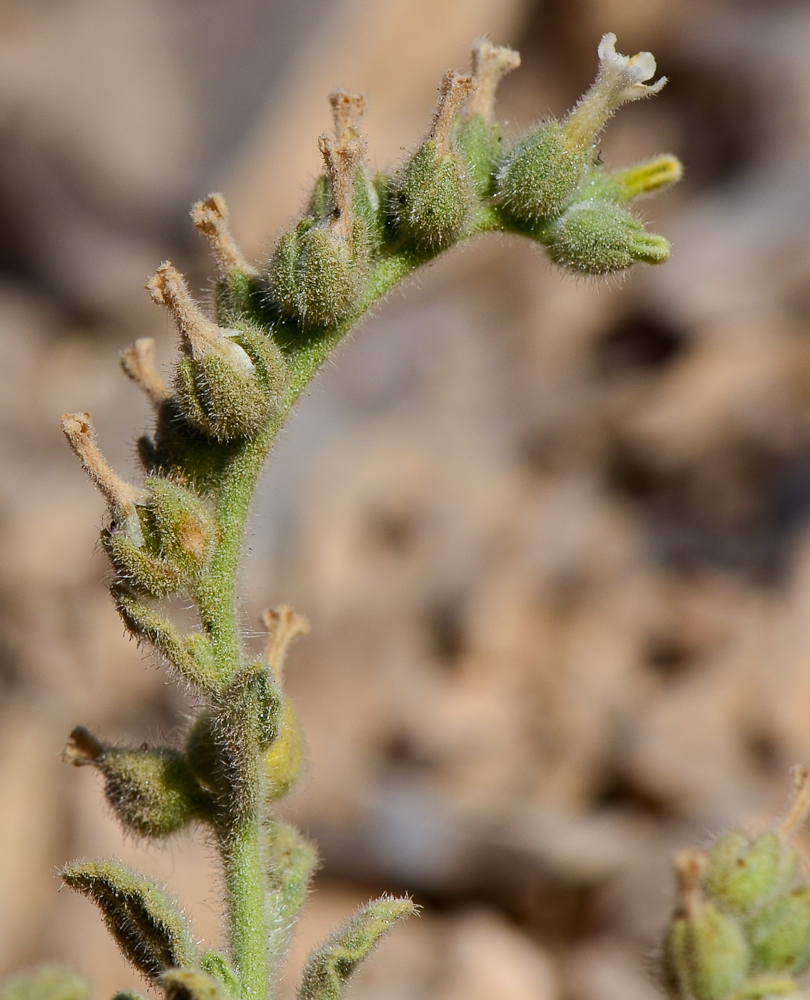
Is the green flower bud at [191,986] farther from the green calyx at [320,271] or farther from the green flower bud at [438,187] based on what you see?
the green flower bud at [438,187]

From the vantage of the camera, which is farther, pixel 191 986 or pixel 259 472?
pixel 259 472

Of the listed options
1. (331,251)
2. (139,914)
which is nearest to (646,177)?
(331,251)

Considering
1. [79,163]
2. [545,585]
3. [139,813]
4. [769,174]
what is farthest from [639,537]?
[79,163]

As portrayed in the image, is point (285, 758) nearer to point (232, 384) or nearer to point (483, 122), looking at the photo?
point (232, 384)

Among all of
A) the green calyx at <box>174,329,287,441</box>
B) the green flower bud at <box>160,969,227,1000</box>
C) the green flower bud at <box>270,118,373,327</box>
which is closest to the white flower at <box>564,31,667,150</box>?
the green flower bud at <box>270,118,373,327</box>

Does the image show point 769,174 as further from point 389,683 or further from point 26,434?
point 26,434

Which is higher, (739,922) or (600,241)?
(600,241)
